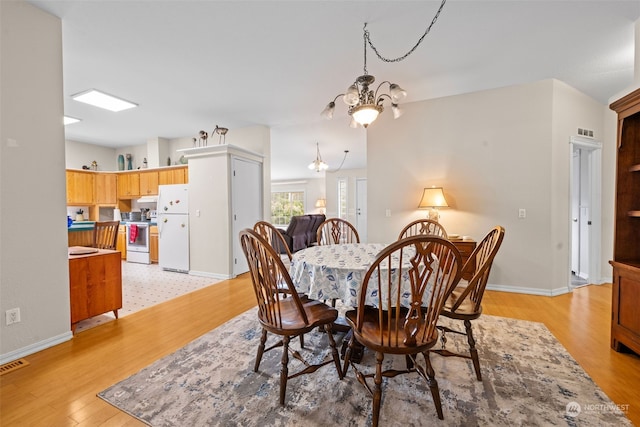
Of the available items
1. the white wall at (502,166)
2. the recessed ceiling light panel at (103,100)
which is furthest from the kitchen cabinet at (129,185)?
the white wall at (502,166)

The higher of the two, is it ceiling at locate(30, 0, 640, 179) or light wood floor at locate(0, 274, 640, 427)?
ceiling at locate(30, 0, 640, 179)

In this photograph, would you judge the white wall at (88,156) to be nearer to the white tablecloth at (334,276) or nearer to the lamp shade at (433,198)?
the white tablecloth at (334,276)

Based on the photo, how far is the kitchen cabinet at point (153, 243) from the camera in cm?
532

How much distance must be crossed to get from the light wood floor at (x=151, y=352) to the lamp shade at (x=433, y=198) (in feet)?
4.20

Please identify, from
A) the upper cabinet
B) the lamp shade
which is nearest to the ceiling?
the lamp shade

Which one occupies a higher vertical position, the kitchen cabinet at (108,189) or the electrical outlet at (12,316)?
the kitchen cabinet at (108,189)

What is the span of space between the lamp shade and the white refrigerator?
3.76m

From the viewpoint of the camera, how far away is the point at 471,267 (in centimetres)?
345

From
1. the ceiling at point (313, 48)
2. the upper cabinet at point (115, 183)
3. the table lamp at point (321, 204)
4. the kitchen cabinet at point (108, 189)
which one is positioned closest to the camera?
the ceiling at point (313, 48)

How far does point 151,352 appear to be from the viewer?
2.10 m

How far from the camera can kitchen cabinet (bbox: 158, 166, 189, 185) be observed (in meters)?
5.32

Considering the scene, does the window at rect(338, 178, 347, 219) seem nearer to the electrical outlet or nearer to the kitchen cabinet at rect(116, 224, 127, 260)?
the kitchen cabinet at rect(116, 224, 127, 260)

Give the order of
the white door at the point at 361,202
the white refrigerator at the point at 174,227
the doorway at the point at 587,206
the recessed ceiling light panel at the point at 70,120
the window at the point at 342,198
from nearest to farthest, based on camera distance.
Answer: the doorway at the point at 587,206, the recessed ceiling light panel at the point at 70,120, the white refrigerator at the point at 174,227, the white door at the point at 361,202, the window at the point at 342,198

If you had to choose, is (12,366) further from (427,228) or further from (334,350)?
(427,228)
